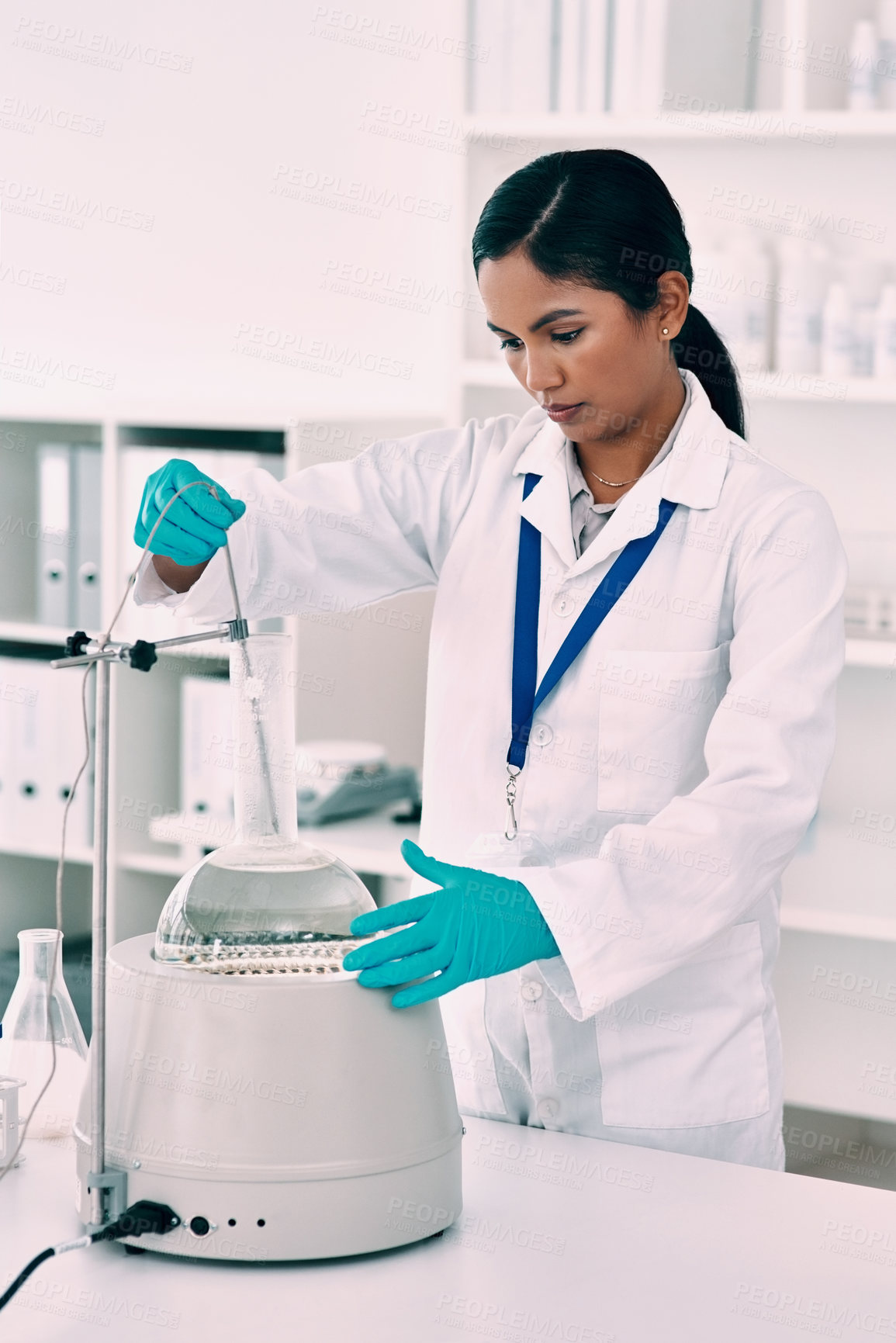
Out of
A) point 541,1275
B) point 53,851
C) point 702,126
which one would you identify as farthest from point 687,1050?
point 53,851

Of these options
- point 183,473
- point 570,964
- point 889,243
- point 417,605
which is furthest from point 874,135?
point 570,964

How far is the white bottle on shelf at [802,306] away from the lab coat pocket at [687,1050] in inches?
48.8

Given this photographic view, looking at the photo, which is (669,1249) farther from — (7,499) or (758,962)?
(7,499)

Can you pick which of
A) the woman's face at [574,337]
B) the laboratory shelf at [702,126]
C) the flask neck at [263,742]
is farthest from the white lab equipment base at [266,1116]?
the laboratory shelf at [702,126]

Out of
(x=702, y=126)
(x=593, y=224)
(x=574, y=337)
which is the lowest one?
(x=574, y=337)

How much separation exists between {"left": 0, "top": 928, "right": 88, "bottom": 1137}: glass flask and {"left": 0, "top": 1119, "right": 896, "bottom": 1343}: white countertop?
64mm

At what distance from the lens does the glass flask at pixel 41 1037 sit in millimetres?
1163

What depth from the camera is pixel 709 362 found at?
1.52 meters

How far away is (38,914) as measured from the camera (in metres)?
3.02

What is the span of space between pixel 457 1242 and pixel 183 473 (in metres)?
0.74

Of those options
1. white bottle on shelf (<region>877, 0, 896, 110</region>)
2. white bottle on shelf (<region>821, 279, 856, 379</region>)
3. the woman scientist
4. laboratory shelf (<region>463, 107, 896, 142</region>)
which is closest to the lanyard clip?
the woman scientist

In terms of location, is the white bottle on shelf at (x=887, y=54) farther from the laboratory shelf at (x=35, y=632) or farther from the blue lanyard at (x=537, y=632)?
the laboratory shelf at (x=35, y=632)

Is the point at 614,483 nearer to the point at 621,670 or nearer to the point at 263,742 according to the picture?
the point at 621,670

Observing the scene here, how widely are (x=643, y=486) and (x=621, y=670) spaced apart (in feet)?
0.61
